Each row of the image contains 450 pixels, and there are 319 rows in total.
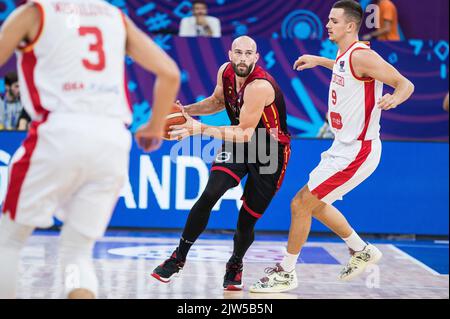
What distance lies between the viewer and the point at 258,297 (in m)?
6.20

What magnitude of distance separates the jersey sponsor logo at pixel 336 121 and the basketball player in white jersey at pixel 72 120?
251 centimetres

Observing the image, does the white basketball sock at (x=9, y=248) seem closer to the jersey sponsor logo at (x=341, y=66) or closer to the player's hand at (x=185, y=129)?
the player's hand at (x=185, y=129)

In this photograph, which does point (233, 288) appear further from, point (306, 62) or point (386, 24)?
point (386, 24)

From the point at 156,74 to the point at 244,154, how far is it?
2451mm

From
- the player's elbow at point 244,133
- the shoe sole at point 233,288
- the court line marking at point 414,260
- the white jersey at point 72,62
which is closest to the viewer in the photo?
the white jersey at point 72,62

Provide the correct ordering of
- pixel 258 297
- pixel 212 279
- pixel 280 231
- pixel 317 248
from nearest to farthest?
pixel 258 297, pixel 212 279, pixel 317 248, pixel 280 231

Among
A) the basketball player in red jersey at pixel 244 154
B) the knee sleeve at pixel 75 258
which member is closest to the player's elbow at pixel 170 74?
the knee sleeve at pixel 75 258

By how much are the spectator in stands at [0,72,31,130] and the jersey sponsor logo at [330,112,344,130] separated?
4.89 m

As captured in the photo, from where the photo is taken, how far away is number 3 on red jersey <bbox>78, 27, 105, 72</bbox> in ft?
12.6

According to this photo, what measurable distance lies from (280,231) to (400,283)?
3.07m

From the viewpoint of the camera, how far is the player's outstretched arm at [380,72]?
5848mm
